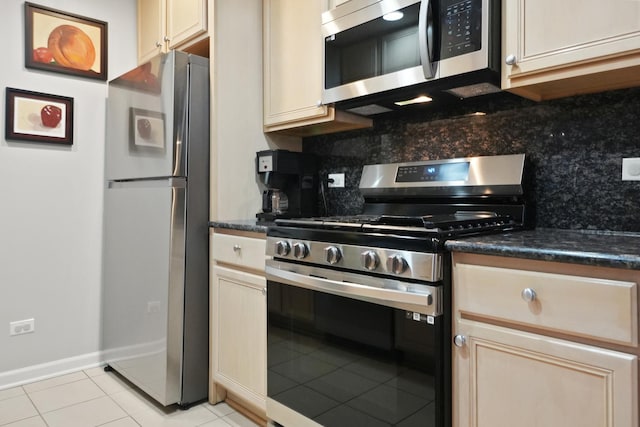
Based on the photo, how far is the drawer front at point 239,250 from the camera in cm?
184

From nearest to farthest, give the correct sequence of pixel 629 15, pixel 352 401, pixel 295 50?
pixel 629 15 → pixel 352 401 → pixel 295 50

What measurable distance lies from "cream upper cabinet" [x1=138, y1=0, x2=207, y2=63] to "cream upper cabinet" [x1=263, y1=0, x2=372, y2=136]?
348 mm

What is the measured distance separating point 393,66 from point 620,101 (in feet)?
2.61

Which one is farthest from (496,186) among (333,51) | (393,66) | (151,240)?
(151,240)

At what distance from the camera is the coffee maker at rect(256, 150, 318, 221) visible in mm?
2176

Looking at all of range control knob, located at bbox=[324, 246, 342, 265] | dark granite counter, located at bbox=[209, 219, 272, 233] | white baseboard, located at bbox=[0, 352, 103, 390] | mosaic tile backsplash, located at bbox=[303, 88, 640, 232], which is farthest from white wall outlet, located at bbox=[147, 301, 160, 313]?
mosaic tile backsplash, located at bbox=[303, 88, 640, 232]

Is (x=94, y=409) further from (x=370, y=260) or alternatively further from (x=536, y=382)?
(x=536, y=382)

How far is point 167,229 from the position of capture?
201 centimetres

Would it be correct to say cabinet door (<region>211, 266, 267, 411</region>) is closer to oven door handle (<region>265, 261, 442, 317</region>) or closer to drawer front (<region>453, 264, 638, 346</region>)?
oven door handle (<region>265, 261, 442, 317</region>)

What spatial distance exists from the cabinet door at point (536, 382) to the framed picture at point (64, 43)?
2553 millimetres

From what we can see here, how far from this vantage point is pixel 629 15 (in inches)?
46.0

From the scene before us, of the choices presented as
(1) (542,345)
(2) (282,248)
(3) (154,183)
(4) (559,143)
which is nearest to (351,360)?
(2) (282,248)

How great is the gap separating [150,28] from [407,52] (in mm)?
1760

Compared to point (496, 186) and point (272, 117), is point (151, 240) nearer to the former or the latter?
point (272, 117)
